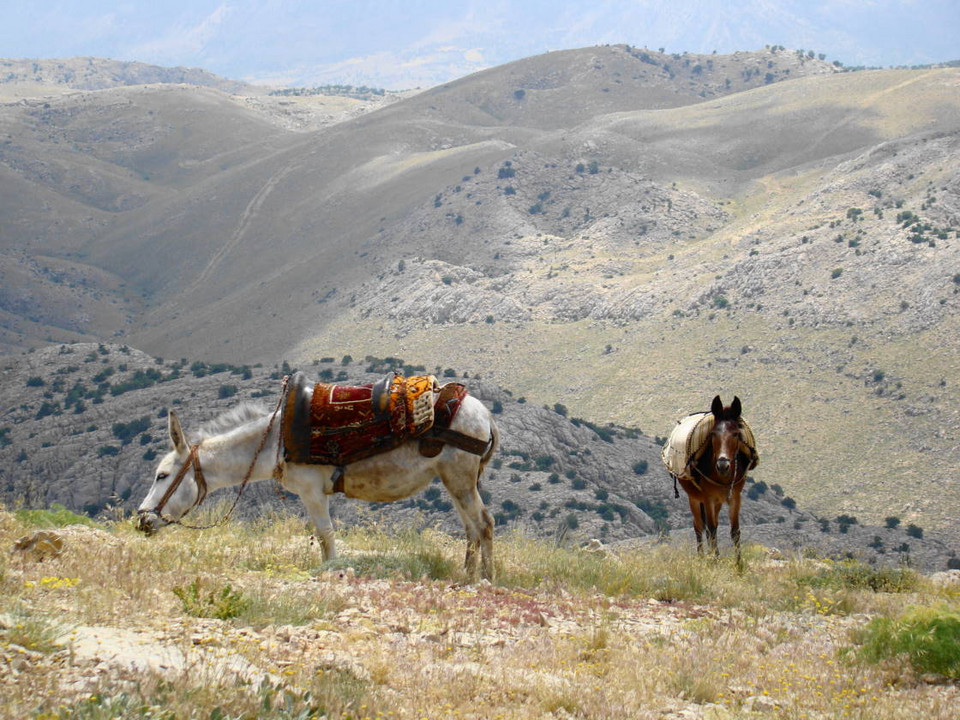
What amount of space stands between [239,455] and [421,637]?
165 inches

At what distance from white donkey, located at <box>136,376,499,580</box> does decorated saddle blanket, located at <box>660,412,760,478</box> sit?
3808 mm

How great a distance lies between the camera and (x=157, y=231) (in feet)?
490

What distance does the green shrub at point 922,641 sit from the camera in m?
8.19

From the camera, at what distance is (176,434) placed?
11.1 m

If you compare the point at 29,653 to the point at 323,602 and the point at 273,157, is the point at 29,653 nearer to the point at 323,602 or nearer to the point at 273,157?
the point at 323,602

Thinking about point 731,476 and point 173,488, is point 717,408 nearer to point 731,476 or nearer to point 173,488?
point 731,476

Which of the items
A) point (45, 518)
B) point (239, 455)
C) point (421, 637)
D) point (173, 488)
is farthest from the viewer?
point (45, 518)

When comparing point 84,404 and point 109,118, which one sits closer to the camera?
point 84,404

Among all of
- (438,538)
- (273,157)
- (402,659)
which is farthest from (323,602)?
(273,157)

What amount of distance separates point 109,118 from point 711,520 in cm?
19978

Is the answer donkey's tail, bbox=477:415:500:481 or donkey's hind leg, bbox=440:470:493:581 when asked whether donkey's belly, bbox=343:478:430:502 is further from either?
donkey's tail, bbox=477:415:500:481

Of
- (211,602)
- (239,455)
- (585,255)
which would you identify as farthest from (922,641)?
(585,255)

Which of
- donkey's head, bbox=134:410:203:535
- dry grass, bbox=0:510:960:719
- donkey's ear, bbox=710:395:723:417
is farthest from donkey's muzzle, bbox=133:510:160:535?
donkey's ear, bbox=710:395:723:417

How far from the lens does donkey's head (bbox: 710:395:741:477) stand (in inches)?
514
